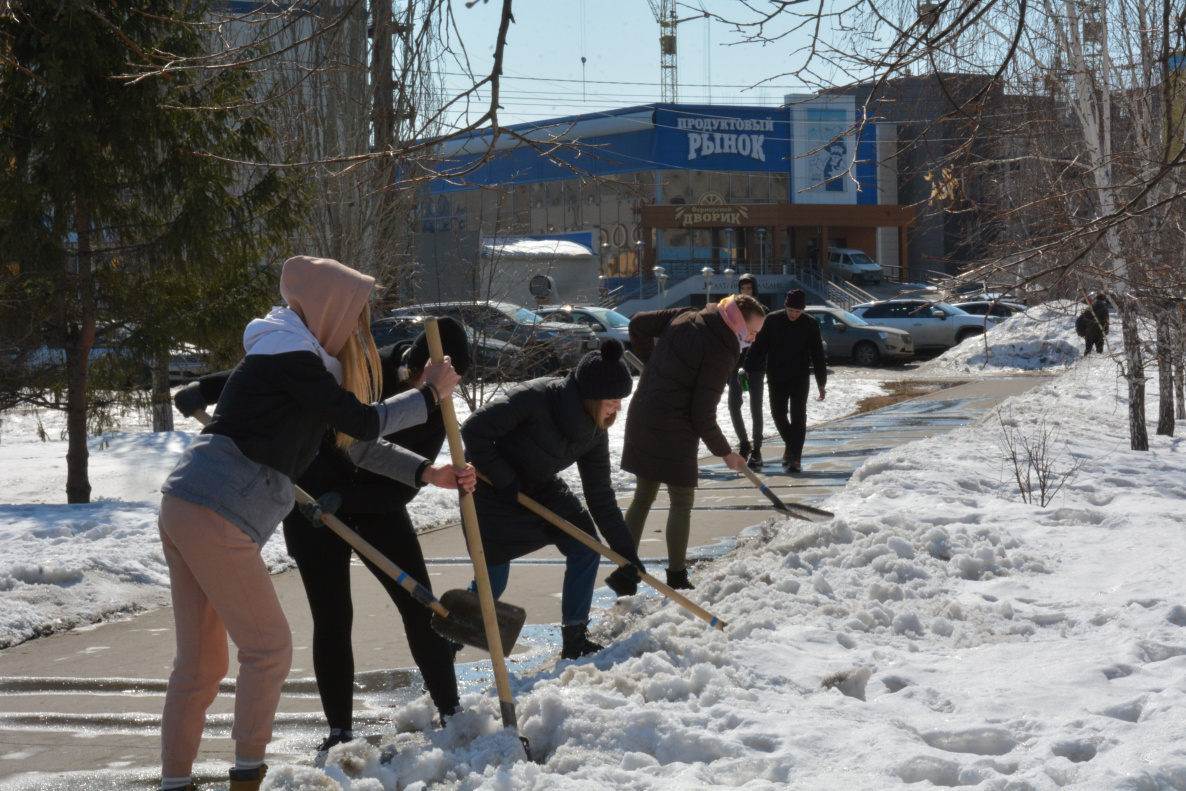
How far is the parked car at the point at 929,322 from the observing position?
26859 mm

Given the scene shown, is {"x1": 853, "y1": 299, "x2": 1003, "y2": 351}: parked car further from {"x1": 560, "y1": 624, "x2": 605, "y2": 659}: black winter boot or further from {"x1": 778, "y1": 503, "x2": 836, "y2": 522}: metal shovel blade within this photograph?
{"x1": 560, "y1": 624, "x2": 605, "y2": 659}: black winter boot

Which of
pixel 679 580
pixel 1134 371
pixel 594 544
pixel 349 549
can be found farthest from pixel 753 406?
pixel 349 549

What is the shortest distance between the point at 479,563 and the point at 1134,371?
8.79m

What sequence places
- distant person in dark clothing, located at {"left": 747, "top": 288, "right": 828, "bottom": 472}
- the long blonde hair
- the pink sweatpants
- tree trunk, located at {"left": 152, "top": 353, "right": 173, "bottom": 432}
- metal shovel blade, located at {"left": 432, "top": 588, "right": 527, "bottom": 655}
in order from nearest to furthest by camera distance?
the pink sweatpants < the long blonde hair < metal shovel blade, located at {"left": 432, "top": 588, "right": 527, "bottom": 655} < distant person in dark clothing, located at {"left": 747, "top": 288, "right": 828, "bottom": 472} < tree trunk, located at {"left": 152, "top": 353, "right": 173, "bottom": 432}

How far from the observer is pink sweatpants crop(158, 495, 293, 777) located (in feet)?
9.86

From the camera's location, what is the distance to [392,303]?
1552cm

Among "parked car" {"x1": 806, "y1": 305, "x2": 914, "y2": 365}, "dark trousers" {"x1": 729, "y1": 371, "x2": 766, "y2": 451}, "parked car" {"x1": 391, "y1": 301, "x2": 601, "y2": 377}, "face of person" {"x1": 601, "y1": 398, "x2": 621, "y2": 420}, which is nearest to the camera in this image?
"face of person" {"x1": 601, "y1": 398, "x2": 621, "y2": 420}

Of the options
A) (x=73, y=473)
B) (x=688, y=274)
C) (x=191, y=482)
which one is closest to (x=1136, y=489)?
(x=191, y=482)

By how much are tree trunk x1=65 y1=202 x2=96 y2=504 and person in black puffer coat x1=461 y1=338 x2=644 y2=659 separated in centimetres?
545

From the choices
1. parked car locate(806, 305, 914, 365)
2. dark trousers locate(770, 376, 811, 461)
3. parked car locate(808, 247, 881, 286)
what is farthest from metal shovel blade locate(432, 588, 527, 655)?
parked car locate(808, 247, 881, 286)

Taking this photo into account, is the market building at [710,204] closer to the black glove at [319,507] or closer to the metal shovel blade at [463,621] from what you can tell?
the metal shovel blade at [463,621]

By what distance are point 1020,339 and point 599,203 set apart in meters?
32.9

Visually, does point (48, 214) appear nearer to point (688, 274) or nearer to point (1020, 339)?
point (1020, 339)

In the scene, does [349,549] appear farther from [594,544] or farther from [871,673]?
[871,673]
